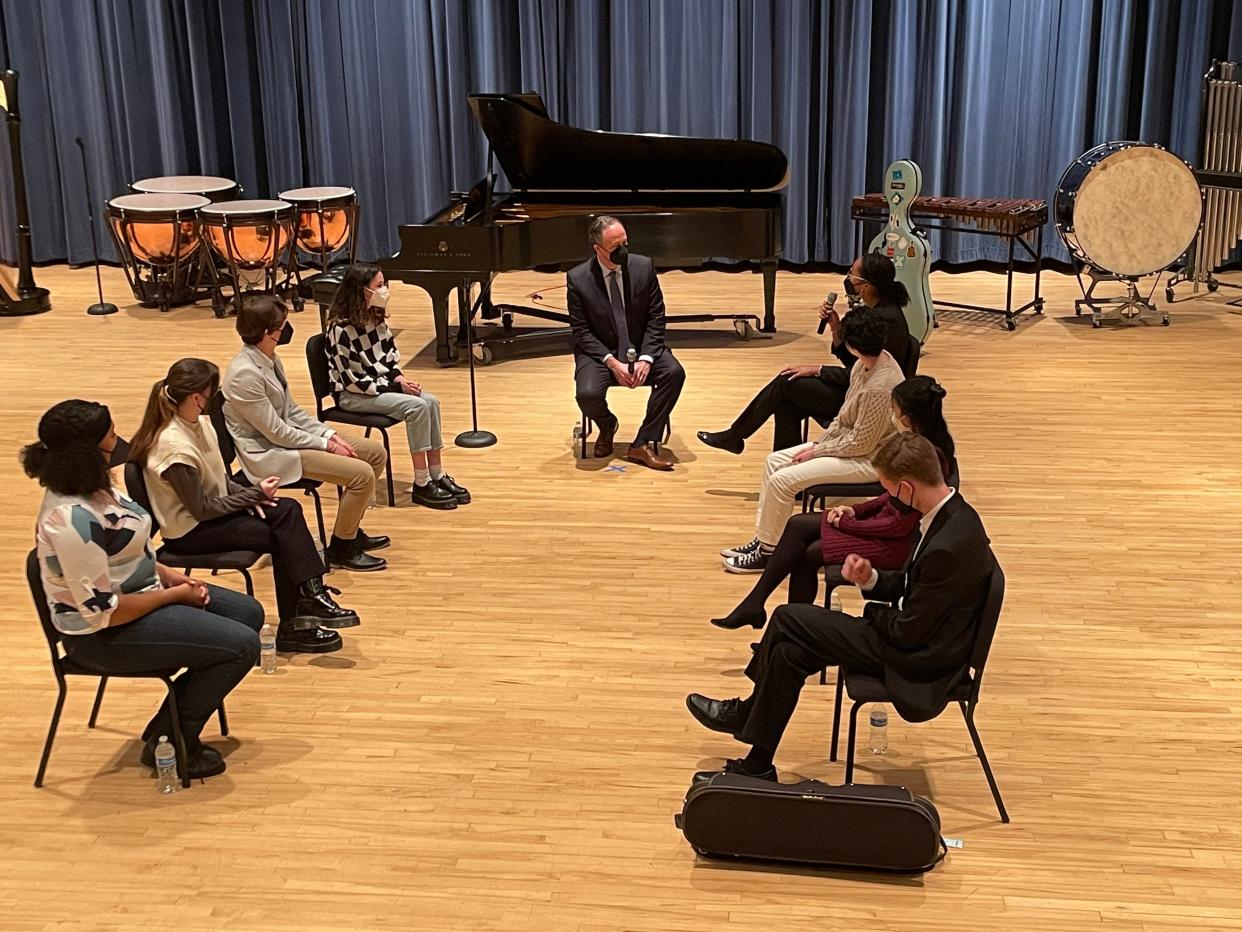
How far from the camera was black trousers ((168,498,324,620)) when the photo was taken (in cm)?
470

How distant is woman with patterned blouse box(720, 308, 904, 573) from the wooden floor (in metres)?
0.36

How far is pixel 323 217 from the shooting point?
404 inches

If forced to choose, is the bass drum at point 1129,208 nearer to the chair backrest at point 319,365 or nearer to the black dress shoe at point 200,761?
the chair backrest at point 319,365

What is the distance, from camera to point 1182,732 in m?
4.33

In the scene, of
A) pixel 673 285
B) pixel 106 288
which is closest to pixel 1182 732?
pixel 673 285

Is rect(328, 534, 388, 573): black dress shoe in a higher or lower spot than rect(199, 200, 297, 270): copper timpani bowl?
lower

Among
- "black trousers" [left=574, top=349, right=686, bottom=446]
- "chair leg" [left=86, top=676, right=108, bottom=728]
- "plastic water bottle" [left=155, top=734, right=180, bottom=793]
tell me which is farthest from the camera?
"black trousers" [left=574, top=349, right=686, bottom=446]

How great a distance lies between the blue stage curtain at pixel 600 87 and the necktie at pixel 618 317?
4875 mm

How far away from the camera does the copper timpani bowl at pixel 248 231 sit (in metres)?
9.76

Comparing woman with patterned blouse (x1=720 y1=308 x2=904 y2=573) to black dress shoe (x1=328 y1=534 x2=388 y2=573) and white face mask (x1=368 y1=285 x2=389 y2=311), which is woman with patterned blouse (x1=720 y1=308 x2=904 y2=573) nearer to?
black dress shoe (x1=328 y1=534 x2=388 y2=573)

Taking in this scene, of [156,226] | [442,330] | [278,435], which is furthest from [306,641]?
[156,226]

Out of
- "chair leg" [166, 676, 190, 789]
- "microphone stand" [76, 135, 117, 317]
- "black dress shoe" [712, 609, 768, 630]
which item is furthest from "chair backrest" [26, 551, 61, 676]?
"microphone stand" [76, 135, 117, 317]

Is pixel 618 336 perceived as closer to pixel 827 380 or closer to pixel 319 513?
pixel 827 380

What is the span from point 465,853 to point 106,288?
860cm
